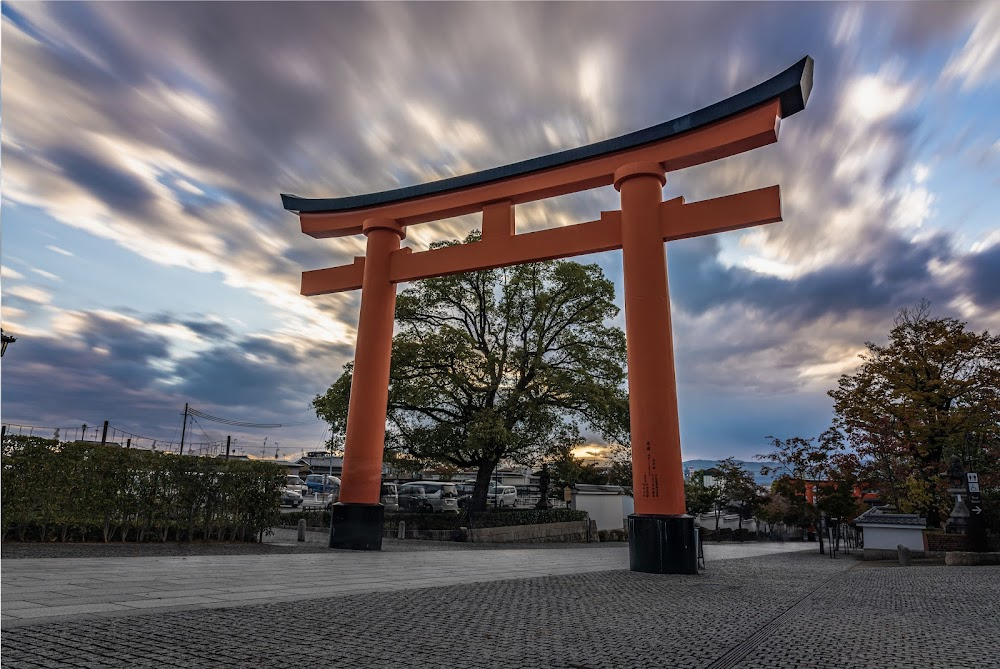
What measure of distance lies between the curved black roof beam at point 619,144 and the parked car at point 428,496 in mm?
15603

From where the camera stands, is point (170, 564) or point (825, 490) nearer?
point (170, 564)

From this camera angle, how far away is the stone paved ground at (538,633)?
3.03 meters

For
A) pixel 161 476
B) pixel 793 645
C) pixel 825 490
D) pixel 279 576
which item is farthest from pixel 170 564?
pixel 825 490

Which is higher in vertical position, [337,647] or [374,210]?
[374,210]

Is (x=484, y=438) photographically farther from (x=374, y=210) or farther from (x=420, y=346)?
(x=374, y=210)

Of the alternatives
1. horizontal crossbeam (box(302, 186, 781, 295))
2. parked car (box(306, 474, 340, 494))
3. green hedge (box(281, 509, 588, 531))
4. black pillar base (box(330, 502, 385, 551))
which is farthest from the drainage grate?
parked car (box(306, 474, 340, 494))

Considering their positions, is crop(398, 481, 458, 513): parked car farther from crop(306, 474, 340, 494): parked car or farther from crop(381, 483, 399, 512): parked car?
crop(306, 474, 340, 494): parked car

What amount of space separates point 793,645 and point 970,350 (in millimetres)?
18254

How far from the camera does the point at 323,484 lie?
3397cm

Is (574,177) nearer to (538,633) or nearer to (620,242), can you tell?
(620,242)

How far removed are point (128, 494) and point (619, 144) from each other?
33.0ft

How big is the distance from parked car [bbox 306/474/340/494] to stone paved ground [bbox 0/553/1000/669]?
29.8 meters

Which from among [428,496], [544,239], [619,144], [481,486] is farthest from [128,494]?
[428,496]

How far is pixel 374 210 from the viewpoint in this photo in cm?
1207
